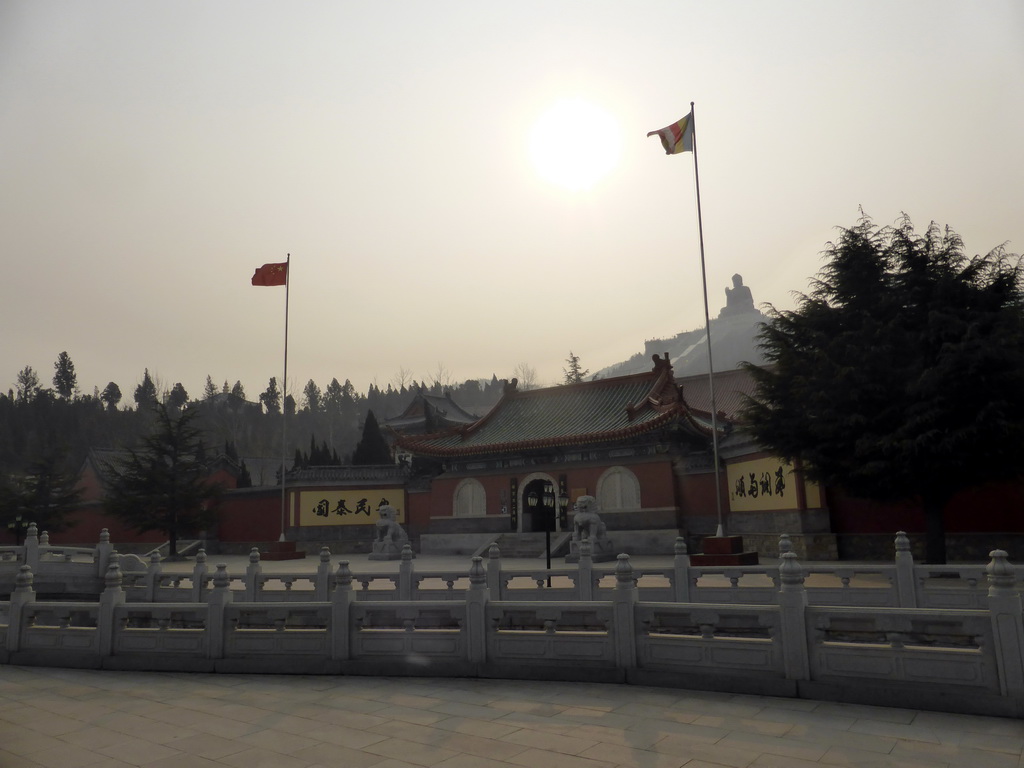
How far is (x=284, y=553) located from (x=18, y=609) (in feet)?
58.7

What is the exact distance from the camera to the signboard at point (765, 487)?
18.4 metres

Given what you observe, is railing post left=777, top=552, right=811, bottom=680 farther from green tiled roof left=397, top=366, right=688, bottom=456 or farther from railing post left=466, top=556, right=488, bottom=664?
green tiled roof left=397, top=366, right=688, bottom=456

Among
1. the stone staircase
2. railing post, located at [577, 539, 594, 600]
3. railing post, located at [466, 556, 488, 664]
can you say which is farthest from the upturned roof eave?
railing post, located at [466, 556, 488, 664]

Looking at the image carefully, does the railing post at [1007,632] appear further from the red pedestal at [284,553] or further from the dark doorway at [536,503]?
the red pedestal at [284,553]

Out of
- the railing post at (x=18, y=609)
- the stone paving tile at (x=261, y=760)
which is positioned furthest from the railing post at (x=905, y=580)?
the railing post at (x=18, y=609)

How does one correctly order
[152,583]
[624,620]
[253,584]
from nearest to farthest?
[624,620] < [253,584] < [152,583]

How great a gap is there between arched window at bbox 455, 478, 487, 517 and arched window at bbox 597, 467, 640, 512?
15.4 feet

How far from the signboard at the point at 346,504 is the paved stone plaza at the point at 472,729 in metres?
22.1

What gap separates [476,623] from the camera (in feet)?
24.8

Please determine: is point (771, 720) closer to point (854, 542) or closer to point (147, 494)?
point (854, 542)

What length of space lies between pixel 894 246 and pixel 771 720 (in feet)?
41.8

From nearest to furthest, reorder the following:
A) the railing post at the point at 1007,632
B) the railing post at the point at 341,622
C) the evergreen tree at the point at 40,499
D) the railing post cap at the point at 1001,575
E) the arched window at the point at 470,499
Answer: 1. the railing post at the point at 1007,632
2. the railing post cap at the point at 1001,575
3. the railing post at the point at 341,622
4. the arched window at the point at 470,499
5. the evergreen tree at the point at 40,499

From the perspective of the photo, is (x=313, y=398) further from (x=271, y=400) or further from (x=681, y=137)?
(x=681, y=137)

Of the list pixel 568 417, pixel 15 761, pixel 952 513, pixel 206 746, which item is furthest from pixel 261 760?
pixel 568 417
